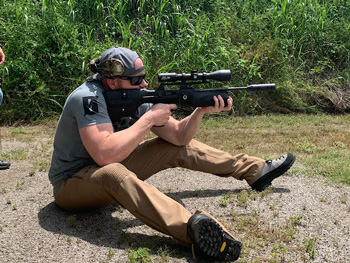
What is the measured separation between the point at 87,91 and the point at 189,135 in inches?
39.4

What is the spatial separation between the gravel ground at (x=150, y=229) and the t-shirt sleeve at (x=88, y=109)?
2.81 ft

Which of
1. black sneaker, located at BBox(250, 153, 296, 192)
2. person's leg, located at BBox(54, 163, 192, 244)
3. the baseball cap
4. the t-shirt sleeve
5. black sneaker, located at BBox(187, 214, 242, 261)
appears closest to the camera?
black sneaker, located at BBox(187, 214, 242, 261)

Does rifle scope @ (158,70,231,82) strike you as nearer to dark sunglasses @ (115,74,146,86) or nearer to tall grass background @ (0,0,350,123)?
dark sunglasses @ (115,74,146,86)

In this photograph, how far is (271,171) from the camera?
4711 mm

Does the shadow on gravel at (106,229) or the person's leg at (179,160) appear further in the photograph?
the person's leg at (179,160)

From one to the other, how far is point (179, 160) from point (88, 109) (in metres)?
1.10

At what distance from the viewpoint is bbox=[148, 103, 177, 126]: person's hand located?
153 inches

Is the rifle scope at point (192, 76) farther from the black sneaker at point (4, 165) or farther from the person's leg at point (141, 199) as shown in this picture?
the black sneaker at point (4, 165)

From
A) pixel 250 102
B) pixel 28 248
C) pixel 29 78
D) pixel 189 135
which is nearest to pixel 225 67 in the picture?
pixel 250 102

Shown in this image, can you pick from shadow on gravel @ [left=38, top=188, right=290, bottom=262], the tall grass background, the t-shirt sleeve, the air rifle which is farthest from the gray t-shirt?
the tall grass background

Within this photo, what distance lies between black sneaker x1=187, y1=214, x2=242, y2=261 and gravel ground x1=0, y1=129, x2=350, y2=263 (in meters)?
0.20

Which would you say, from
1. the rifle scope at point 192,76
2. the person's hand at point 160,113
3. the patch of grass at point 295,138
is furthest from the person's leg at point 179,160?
the patch of grass at point 295,138

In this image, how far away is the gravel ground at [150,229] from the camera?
11.7 feet

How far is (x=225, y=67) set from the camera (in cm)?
891
